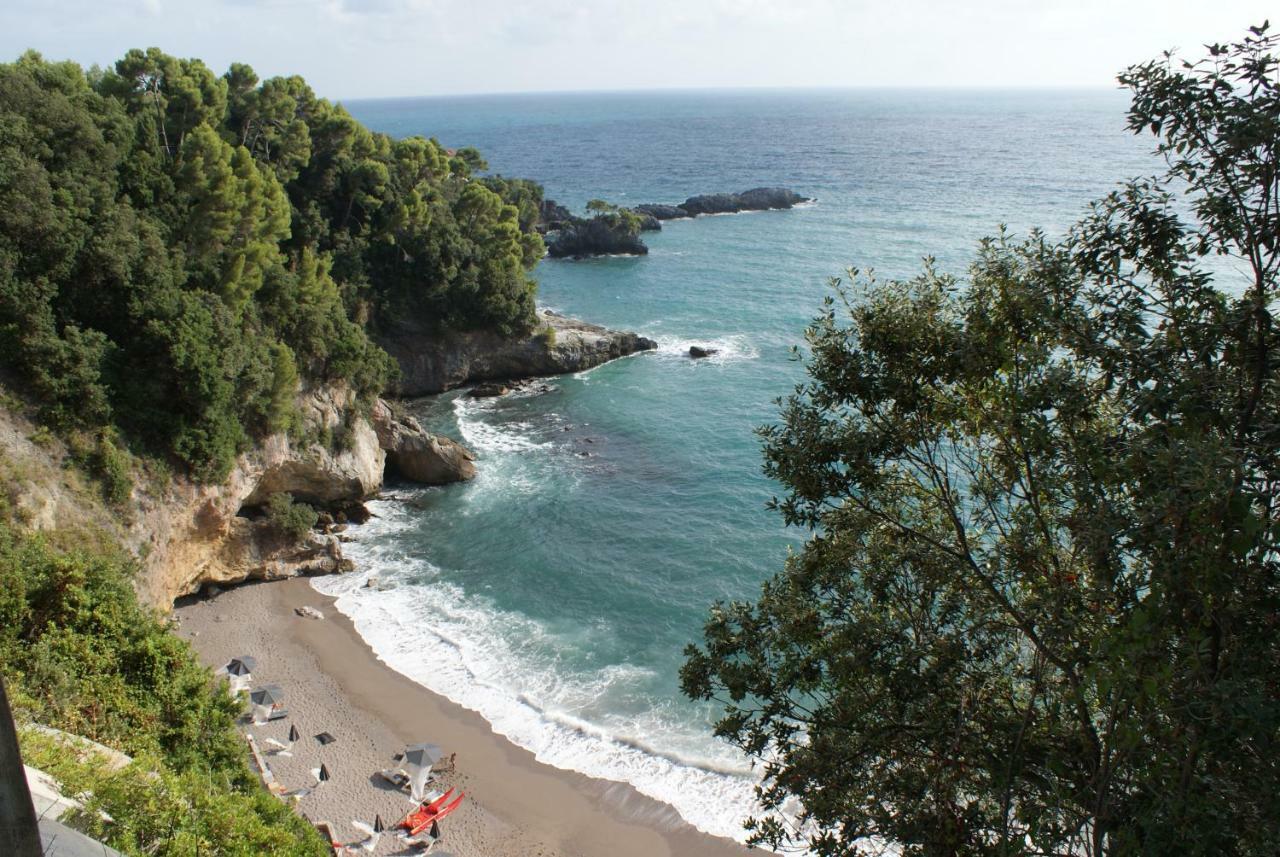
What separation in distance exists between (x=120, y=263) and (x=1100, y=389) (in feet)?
84.5

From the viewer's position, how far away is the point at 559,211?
95.8m

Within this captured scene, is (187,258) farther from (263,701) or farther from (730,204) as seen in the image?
(730,204)

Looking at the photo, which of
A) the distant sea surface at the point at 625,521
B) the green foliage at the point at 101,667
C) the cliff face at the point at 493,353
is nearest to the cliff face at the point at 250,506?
the distant sea surface at the point at 625,521

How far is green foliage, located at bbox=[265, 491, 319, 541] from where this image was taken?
94.5 feet

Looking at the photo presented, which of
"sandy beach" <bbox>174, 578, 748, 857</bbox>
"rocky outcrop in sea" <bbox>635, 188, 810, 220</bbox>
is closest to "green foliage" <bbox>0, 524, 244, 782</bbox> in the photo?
"sandy beach" <bbox>174, 578, 748, 857</bbox>

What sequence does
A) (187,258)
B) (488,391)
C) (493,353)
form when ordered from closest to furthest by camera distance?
(187,258)
(488,391)
(493,353)

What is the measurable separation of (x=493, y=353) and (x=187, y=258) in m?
21.3

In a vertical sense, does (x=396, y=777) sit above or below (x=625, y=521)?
below

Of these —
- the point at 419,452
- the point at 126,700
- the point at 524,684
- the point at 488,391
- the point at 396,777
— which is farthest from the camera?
the point at 488,391

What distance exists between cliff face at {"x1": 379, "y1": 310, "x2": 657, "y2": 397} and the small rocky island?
2717 centimetres

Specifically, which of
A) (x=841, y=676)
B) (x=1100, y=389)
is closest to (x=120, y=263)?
(x=841, y=676)

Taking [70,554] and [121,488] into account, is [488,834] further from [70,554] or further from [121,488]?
[121,488]

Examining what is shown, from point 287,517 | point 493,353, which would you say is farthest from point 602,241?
point 287,517

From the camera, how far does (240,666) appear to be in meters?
23.4
